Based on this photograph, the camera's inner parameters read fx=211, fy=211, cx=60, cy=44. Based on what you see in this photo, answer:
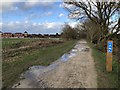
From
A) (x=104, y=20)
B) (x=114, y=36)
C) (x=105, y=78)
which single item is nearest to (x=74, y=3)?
(x=104, y=20)

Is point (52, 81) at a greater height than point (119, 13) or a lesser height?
lesser

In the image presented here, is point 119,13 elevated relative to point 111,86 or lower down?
elevated

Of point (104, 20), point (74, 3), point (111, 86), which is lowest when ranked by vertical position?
point (111, 86)

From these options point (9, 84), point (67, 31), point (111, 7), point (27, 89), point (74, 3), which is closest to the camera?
point (27, 89)

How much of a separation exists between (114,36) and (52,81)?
2444 centimetres

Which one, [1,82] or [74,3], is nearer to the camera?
[1,82]

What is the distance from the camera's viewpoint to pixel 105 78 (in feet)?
30.4

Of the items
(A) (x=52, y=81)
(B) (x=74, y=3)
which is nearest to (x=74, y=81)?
(A) (x=52, y=81)

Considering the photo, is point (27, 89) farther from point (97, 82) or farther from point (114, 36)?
point (114, 36)

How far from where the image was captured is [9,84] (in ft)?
26.8

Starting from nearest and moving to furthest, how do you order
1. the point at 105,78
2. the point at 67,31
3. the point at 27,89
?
the point at 27,89
the point at 105,78
the point at 67,31

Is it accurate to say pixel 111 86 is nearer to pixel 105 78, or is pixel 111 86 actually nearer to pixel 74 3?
pixel 105 78

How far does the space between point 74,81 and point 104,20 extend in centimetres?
2465

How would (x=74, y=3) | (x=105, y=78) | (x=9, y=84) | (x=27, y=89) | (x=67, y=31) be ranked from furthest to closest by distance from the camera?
(x=67, y=31)
(x=74, y=3)
(x=105, y=78)
(x=9, y=84)
(x=27, y=89)
